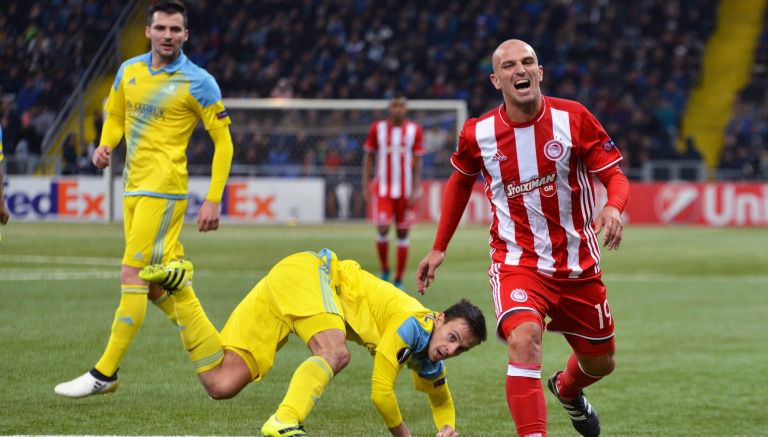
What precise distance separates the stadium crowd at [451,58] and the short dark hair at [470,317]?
63.5ft

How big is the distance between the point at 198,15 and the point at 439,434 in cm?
2118

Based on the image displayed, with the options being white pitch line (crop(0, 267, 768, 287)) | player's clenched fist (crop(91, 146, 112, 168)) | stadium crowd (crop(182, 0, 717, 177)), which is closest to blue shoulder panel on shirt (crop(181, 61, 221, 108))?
player's clenched fist (crop(91, 146, 112, 168))

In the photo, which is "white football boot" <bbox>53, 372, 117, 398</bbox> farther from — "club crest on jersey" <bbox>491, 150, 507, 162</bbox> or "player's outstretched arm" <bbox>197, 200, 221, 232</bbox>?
"club crest on jersey" <bbox>491, 150, 507, 162</bbox>

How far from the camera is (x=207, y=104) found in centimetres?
686

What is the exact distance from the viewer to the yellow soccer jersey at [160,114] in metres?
6.80

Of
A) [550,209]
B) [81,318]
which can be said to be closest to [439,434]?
[550,209]

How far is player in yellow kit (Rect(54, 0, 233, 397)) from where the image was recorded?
6652mm

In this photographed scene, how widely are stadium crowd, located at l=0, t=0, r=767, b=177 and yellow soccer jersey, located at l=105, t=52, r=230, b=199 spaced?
56.0 ft

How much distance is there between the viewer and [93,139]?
52.7 feet

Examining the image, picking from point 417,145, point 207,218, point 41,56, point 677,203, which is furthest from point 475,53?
point 207,218

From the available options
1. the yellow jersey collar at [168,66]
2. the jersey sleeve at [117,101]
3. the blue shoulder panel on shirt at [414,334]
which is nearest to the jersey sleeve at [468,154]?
the blue shoulder panel on shirt at [414,334]

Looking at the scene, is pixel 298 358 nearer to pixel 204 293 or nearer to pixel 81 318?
pixel 81 318

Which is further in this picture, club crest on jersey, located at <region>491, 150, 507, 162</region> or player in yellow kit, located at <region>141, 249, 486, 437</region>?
club crest on jersey, located at <region>491, 150, 507, 162</region>

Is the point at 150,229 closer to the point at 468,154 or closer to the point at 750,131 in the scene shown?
the point at 468,154
